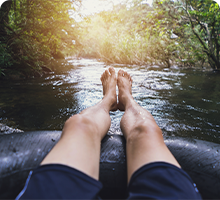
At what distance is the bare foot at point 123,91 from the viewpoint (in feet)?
5.25

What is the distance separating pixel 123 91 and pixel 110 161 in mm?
1230

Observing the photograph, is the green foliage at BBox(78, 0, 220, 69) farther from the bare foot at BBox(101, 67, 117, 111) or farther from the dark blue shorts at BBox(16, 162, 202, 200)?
the dark blue shorts at BBox(16, 162, 202, 200)

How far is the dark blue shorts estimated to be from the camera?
A: 1.46ft

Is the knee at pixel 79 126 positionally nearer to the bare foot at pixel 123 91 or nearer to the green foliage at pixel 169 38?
the bare foot at pixel 123 91

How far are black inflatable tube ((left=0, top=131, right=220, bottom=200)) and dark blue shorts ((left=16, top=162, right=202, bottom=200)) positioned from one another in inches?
6.5

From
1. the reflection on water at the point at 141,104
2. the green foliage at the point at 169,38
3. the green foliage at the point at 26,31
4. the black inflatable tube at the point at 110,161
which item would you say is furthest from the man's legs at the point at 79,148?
the green foliage at the point at 169,38

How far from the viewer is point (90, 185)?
486mm

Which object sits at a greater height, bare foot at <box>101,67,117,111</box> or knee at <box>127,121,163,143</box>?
bare foot at <box>101,67,117,111</box>

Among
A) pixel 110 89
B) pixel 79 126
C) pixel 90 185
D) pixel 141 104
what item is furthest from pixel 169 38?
pixel 90 185

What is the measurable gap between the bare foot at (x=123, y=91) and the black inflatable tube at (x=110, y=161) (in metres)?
0.79

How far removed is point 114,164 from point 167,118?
1.05 meters

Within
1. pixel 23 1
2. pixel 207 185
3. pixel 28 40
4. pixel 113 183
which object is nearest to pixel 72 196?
pixel 113 183

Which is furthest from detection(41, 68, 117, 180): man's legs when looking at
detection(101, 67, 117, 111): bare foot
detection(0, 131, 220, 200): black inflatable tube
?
detection(101, 67, 117, 111): bare foot

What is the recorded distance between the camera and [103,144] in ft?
2.68
